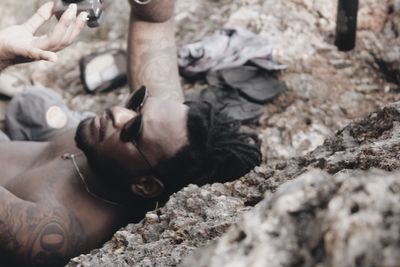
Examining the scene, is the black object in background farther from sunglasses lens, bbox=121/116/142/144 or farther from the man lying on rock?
sunglasses lens, bbox=121/116/142/144

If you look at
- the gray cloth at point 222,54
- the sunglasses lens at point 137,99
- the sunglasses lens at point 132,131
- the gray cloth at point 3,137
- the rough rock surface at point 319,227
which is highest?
the rough rock surface at point 319,227

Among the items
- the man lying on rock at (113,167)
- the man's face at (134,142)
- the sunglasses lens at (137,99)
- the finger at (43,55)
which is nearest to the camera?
the finger at (43,55)

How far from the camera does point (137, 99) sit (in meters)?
2.89

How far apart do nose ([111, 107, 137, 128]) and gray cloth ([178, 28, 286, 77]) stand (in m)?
1.35

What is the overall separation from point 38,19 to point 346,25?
240cm

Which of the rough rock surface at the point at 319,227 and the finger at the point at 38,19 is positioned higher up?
the rough rock surface at the point at 319,227

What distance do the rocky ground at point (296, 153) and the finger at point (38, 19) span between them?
104cm

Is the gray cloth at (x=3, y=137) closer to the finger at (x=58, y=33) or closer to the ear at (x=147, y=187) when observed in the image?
the ear at (x=147, y=187)

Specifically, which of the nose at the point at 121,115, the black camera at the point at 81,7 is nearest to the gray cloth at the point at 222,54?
the nose at the point at 121,115

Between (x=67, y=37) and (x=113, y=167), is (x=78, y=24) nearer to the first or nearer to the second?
(x=67, y=37)

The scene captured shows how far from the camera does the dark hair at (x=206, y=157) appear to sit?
2.75 m

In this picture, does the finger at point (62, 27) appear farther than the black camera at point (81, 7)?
No

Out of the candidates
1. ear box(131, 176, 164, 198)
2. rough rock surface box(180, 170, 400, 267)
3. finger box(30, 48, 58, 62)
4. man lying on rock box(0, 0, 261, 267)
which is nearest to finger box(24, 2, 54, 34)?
man lying on rock box(0, 0, 261, 267)

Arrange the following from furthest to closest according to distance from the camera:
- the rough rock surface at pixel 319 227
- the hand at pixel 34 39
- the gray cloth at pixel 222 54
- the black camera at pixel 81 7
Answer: the gray cloth at pixel 222 54 < the black camera at pixel 81 7 < the hand at pixel 34 39 < the rough rock surface at pixel 319 227
